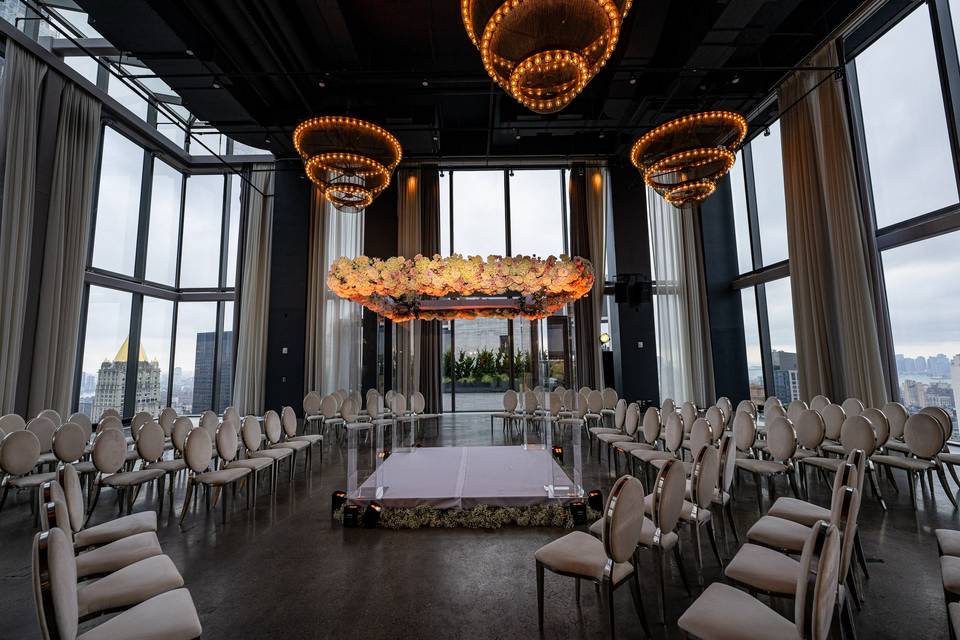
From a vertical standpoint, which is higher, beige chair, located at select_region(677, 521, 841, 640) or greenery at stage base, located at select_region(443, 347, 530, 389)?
greenery at stage base, located at select_region(443, 347, 530, 389)

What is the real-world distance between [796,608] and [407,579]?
2.49 m

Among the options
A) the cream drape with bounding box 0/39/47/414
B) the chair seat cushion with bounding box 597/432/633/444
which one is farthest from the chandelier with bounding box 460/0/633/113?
the cream drape with bounding box 0/39/47/414

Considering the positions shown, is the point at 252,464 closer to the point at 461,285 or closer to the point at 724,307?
the point at 461,285

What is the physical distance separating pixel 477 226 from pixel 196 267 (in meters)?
8.24

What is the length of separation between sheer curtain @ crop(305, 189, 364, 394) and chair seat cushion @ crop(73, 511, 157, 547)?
7.98 meters

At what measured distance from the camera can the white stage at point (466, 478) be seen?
4.34 m

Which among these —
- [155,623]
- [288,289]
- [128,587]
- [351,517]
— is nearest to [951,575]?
[155,623]

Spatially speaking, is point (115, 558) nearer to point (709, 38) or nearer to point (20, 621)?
point (20, 621)

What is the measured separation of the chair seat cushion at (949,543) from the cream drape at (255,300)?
39.4 ft

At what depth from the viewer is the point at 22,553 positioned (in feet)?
11.5

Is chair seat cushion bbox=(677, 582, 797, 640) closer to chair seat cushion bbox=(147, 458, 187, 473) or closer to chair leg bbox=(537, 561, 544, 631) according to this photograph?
chair leg bbox=(537, 561, 544, 631)

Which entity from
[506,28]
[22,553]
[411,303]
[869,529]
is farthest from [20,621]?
[869,529]

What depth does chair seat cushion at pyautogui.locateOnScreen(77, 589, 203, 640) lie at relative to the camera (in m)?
1.70

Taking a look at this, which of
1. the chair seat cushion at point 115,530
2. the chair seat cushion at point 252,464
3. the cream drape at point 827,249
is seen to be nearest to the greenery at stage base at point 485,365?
the chair seat cushion at point 252,464
